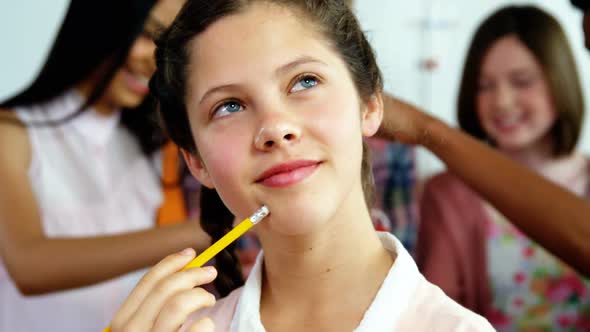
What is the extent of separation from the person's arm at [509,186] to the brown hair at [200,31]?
0.08 meters

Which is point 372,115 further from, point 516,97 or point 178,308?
point 516,97

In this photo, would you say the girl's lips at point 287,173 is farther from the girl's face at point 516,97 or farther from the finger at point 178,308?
the girl's face at point 516,97

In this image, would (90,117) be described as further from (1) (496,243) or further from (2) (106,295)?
(1) (496,243)

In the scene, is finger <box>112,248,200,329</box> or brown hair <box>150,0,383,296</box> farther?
brown hair <box>150,0,383,296</box>

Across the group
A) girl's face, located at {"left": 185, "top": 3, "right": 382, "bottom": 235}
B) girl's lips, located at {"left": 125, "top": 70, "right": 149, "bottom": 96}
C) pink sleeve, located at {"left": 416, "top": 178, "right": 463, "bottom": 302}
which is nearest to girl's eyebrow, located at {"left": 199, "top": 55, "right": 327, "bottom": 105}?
girl's face, located at {"left": 185, "top": 3, "right": 382, "bottom": 235}

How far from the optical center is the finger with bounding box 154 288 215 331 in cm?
52

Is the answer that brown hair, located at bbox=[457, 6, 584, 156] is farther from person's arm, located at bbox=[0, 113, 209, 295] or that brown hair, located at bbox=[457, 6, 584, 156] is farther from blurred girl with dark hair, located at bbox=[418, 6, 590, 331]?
person's arm, located at bbox=[0, 113, 209, 295]

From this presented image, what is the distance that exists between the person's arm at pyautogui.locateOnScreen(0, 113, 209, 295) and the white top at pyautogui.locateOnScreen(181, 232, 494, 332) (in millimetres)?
244

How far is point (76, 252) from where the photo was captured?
3.18ft

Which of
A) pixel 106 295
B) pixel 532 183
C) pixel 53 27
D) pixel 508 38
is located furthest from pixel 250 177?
pixel 53 27

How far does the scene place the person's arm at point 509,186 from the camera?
2.70 feet

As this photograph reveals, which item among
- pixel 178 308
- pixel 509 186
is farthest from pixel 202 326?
pixel 509 186

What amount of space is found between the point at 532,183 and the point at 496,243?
57cm

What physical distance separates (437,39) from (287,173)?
1.52 m
